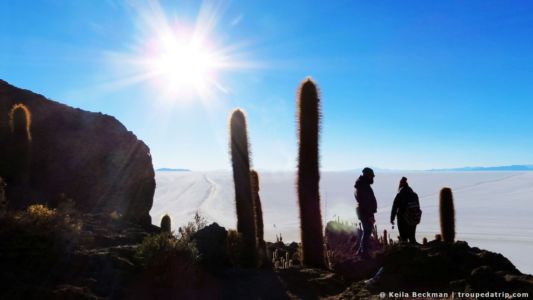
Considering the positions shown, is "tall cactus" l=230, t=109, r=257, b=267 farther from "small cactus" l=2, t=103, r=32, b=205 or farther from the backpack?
"small cactus" l=2, t=103, r=32, b=205

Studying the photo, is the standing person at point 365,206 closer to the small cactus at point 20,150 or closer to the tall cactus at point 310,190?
the tall cactus at point 310,190

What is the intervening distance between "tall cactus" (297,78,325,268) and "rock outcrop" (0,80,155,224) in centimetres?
763

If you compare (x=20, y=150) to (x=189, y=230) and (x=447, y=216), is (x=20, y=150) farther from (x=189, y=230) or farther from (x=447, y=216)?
(x=447, y=216)

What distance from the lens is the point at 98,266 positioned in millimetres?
7031

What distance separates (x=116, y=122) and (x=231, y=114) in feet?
35.9

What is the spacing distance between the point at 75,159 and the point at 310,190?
1175cm

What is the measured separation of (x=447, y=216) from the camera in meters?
12.4

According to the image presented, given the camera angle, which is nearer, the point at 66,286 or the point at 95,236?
the point at 66,286

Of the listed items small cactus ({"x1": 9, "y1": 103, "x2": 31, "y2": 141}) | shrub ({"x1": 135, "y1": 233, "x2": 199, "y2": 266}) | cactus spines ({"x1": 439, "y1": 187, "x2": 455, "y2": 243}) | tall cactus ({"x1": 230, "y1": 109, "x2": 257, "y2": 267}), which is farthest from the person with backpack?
small cactus ({"x1": 9, "y1": 103, "x2": 31, "y2": 141})

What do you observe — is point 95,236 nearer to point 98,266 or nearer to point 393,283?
point 98,266

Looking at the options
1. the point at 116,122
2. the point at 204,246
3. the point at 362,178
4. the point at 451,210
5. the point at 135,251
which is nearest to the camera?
the point at 135,251

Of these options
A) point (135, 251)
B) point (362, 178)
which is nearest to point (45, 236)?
point (135, 251)

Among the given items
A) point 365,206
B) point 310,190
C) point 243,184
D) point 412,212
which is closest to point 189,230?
point 243,184

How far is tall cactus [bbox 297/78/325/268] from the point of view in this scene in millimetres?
10320
